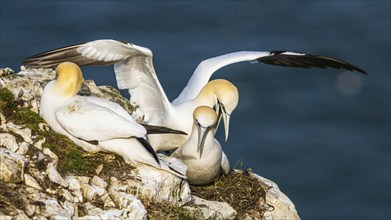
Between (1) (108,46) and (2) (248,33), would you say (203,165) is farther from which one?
(2) (248,33)

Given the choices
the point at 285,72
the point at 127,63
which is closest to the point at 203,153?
the point at 127,63

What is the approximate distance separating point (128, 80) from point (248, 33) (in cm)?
1160

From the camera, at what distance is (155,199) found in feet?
27.7

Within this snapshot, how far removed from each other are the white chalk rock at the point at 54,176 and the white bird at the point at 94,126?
82 centimetres

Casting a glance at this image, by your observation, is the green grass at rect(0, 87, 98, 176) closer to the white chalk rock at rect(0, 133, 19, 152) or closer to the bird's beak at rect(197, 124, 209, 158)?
the white chalk rock at rect(0, 133, 19, 152)

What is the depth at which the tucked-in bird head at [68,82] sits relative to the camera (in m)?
8.96

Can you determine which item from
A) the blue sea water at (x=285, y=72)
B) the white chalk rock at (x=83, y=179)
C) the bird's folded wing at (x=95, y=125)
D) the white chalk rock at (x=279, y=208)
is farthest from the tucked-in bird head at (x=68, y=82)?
the blue sea water at (x=285, y=72)

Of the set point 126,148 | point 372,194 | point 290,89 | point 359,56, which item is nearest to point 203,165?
point 126,148

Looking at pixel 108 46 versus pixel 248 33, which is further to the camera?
pixel 248 33

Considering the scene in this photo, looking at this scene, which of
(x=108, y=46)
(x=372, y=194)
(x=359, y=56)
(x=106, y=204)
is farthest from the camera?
(x=359, y=56)

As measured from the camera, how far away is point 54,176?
7.95 meters

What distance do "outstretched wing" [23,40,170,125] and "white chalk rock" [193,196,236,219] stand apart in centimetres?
200

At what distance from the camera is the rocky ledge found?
768 cm

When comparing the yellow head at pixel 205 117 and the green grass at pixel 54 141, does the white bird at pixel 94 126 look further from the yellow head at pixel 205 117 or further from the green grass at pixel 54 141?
the yellow head at pixel 205 117
